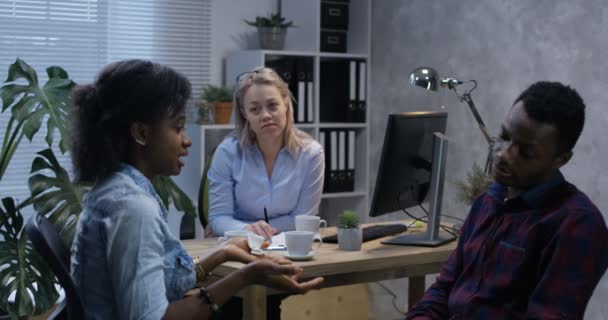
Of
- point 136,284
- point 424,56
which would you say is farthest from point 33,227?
point 424,56

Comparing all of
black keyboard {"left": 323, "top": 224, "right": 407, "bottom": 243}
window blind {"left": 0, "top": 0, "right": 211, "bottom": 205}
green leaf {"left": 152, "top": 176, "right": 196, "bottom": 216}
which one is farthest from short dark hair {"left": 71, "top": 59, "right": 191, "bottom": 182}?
window blind {"left": 0, "top": 0, "right": 211, "bottom": 205}

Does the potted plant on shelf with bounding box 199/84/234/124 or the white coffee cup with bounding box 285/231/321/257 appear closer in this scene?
the white coffee cup with bounding box 285/231/321/257

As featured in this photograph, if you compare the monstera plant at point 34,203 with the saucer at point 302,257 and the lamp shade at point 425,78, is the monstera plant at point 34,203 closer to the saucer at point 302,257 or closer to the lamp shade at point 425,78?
the saucer at point 302,257

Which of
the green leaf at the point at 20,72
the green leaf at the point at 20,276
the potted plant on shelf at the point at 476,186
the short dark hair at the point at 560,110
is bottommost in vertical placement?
the green leaf at the point at 20,276

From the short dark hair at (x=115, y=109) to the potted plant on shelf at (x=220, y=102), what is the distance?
2558mm

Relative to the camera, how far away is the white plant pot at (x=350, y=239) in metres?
2.62

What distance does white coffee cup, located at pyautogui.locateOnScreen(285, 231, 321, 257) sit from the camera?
242 cm

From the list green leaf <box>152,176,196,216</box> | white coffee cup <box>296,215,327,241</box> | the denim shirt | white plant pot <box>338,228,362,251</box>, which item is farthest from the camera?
green leaf <box>152,176,196,216</box>

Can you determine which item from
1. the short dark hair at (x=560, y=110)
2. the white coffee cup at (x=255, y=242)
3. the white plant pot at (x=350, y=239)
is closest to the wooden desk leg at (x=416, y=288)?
the white plant pot at (x=350, y=239)

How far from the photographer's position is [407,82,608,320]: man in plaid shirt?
5.95 feet

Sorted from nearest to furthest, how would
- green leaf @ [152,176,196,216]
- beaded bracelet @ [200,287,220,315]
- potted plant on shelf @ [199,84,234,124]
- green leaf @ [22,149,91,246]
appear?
beaded bracelet @ [200,287,220,315] < green leaf @ [22,149,91,246] < green leaf @ [152,176,196,216] < potted plant on shelf @ [199,84,234,124]

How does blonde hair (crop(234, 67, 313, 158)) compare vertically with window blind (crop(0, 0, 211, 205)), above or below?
below

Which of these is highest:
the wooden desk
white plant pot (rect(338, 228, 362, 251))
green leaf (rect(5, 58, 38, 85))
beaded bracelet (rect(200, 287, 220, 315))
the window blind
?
the window blind

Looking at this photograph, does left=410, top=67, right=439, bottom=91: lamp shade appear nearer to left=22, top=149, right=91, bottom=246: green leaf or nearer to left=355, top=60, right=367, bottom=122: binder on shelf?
left=22, top=149, right=91, bottom=246: green leaf
